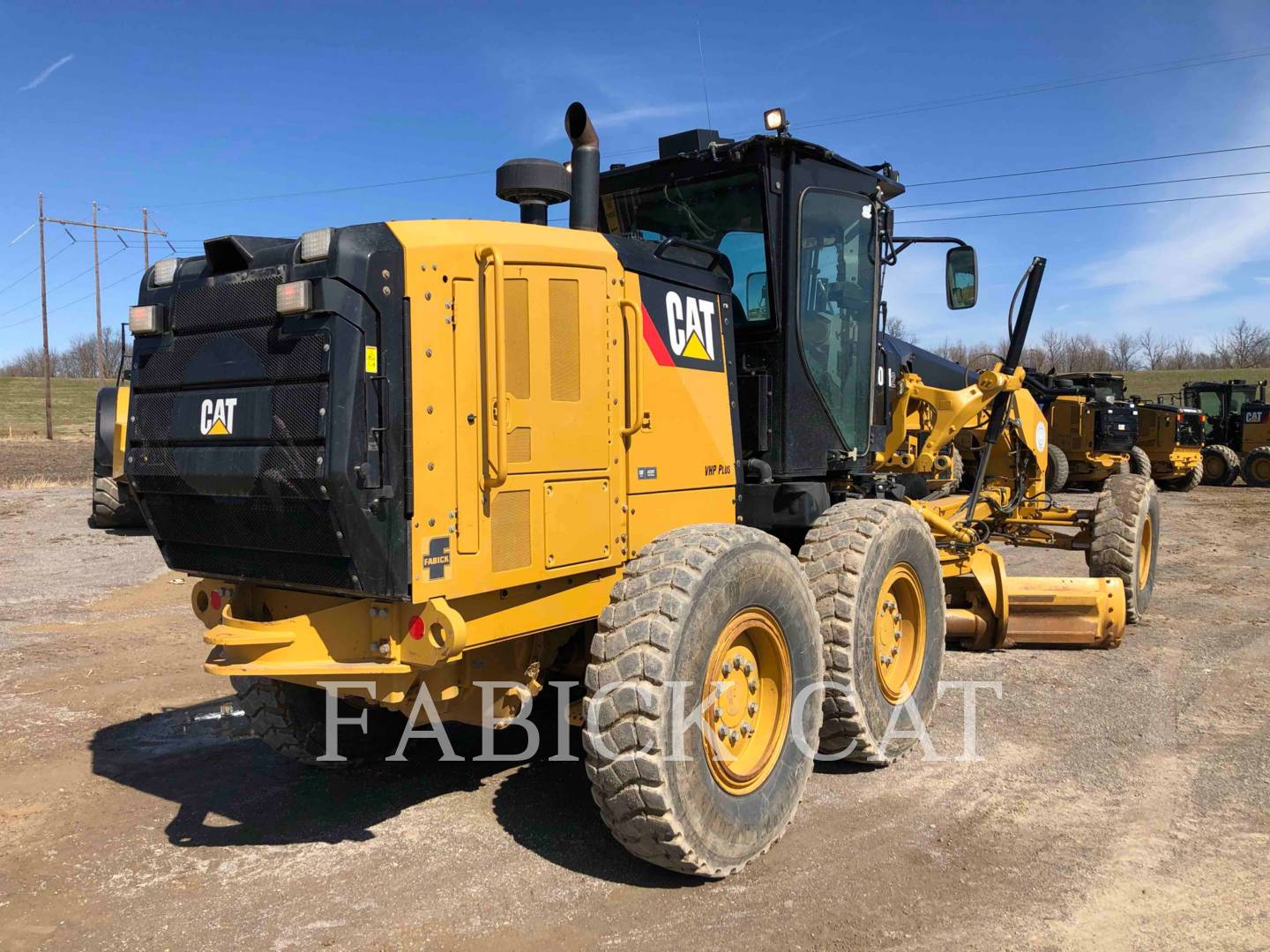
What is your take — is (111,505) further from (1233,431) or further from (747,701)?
(1233,431)

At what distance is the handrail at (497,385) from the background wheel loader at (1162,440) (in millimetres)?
21342

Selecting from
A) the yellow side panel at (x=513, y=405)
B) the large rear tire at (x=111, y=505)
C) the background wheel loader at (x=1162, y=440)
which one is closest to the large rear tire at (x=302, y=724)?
the yellow side panel at (x=513, y=405)

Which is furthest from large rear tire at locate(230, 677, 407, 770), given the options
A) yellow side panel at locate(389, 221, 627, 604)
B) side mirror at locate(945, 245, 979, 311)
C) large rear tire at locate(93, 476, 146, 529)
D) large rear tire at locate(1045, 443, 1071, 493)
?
large rear tire at locate(1045, 443, 1071, 493)

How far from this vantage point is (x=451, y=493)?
3.38 metres

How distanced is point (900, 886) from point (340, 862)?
7.27ft

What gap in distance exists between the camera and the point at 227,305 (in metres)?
3.64

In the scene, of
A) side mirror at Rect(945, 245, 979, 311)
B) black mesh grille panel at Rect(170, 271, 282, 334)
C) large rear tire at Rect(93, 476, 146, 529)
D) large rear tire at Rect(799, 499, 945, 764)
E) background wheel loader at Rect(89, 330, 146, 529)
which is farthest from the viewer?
large rear tire at Rect(93, 476, 146, 529)

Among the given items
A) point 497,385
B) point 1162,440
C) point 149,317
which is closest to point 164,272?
point 149,317

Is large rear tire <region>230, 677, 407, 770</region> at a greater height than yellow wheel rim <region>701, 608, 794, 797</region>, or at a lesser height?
lesser

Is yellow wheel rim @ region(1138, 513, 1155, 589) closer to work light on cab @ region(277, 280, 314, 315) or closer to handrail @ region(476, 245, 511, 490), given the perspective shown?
handrail @ region(476, 245, 511, 490)

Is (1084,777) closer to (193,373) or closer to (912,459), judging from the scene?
(912,459)

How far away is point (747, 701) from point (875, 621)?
46.7 inches

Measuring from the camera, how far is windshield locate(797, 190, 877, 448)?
5.20 metres

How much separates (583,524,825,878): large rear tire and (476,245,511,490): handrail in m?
0.66
